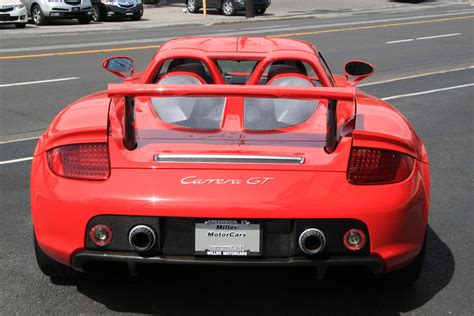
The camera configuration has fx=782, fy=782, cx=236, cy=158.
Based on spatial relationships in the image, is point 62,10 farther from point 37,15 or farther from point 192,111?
point 192,111

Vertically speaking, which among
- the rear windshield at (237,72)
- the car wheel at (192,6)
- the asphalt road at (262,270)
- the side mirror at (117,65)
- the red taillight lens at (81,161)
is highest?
the red taillight lens at (81,161)

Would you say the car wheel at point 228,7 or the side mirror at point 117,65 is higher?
the side mirror at point 117,65

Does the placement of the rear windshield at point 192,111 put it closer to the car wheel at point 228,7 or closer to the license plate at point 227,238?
the license plate at point 227,238

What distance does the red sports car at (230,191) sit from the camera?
3473 millimetres

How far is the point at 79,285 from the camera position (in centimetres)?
420

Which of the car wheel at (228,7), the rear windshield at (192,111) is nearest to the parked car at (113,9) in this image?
the car wheel at (228,7)

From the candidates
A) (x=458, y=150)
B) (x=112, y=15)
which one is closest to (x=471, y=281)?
(x=458, y=150)

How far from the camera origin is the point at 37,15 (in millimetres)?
26328

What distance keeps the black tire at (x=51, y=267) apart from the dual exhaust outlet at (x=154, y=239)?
744 mm

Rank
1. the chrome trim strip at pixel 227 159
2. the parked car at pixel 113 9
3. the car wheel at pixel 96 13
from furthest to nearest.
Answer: the car wheel at pixel 96 13
the parked car at pixel 113 9
the chrome trim strip at pixel 227 159

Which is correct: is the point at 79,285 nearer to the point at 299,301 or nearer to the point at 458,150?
the point at 299,301

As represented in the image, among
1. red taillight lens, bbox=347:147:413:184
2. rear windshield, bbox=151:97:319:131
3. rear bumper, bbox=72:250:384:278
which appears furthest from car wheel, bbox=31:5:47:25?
red taillight lens, bbox=347:147:413:184

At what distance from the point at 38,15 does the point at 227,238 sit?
24.3m

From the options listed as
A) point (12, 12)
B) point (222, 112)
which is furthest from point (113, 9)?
point (222, 112)
